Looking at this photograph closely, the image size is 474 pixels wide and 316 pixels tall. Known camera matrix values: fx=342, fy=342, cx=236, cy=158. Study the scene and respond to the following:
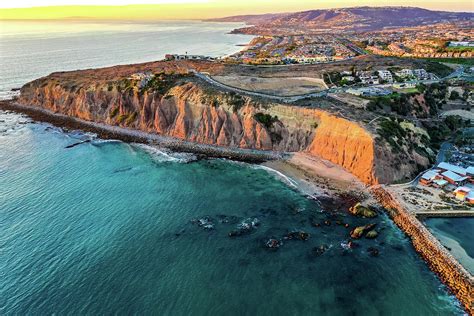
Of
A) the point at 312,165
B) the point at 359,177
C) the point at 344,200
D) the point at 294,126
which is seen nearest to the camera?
the point at 344,200

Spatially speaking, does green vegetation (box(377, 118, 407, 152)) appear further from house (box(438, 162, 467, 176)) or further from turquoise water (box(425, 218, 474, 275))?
turquoise water (box(425, 218, 474, 275))

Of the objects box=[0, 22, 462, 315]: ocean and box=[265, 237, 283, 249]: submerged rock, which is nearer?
box=[0, 22, 462, 315]: ocean

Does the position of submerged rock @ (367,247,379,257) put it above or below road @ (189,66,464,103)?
below

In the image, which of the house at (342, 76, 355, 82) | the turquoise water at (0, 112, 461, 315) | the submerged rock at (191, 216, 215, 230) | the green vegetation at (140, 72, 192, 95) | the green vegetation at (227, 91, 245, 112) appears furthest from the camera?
the house at (342, 76, 355, 82)

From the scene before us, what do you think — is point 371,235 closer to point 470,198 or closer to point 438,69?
point 470,198

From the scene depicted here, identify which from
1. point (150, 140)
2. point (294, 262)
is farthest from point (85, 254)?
point (150, 140)

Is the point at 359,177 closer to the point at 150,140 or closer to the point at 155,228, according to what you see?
the point at 155,228

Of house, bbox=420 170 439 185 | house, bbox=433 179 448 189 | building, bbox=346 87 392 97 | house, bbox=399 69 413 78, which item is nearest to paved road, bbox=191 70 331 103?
building, bbox=346 87 392 97
